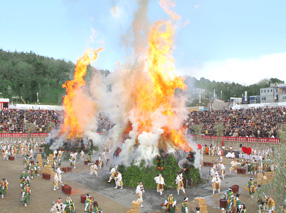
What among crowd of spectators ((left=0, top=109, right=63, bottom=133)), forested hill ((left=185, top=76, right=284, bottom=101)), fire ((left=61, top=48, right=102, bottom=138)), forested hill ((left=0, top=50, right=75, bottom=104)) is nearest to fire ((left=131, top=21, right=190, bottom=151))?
fire ((left=61, top=48, right=102, bottom=138))

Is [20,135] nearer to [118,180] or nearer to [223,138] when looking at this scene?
[118,180]

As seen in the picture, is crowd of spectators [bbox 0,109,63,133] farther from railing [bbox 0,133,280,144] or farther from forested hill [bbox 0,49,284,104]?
forested hill [bbox 0,49,284,104]

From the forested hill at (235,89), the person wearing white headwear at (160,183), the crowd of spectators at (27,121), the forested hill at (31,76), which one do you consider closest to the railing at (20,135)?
the crowd of spectators at (27,121)

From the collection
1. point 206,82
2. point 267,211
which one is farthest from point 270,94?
point 267,211

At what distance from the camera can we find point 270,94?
235ft

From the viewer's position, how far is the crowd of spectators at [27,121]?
47906 millimetres

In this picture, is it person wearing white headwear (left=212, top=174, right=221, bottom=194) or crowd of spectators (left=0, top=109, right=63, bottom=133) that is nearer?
person wearing white headwear (left=212, top=174, right=221, bottom=194)

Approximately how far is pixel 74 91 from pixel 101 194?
71.0 ft

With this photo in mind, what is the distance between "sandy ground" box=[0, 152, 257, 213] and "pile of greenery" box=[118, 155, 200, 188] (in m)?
0.61

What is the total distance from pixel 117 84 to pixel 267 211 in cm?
1705

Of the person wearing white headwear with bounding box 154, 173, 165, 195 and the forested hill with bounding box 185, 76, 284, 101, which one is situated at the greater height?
the forested hill with bounding box 185, 76, 284, 101

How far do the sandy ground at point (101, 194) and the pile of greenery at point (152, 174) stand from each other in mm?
605

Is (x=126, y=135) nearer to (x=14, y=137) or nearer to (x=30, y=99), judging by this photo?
(x=14, y=137)

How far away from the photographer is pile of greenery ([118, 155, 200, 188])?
1978 cm
